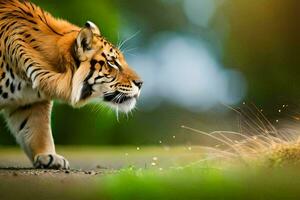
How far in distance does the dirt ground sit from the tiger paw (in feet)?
0.11

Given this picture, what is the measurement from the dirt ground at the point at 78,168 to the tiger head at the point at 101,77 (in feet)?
0.67

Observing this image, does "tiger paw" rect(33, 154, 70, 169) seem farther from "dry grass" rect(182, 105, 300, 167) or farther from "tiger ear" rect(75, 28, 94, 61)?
"dry grass" rect(182, 105, 300, 167)

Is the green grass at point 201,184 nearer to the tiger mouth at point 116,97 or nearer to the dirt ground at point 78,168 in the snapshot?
the dirt ground at point 78,168

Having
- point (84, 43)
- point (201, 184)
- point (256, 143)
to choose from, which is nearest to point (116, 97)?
point (84, 43)

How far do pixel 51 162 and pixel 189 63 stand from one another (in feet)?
2.35

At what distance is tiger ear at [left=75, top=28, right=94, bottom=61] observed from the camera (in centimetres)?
277

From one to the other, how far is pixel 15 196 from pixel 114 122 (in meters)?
0.51

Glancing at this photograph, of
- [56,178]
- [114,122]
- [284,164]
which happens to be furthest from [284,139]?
[56,178]

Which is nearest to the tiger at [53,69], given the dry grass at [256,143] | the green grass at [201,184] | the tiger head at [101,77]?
the tiger head at [101,77]

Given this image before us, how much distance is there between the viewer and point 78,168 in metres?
2.89

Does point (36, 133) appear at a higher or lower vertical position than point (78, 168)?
higher

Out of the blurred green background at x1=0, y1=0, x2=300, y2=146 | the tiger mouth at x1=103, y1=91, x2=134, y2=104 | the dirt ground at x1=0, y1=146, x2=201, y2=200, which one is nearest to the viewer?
the dirt ground at x1=0, y1=146, x2=201, y2=200

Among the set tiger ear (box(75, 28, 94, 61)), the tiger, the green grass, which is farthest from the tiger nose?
the green grass

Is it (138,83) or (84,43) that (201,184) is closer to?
(138,83)
